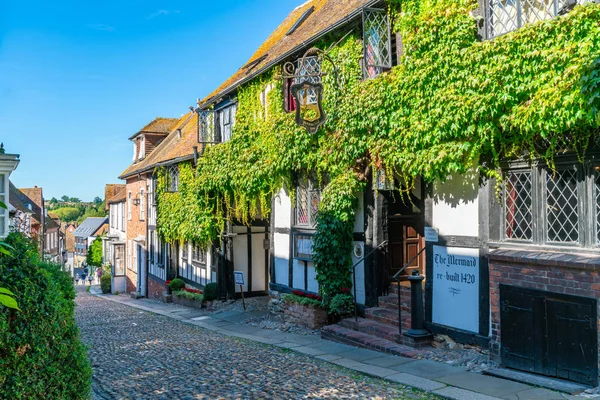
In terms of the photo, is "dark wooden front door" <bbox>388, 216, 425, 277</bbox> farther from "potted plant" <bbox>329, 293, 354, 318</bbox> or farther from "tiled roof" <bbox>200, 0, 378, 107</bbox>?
"tiled roof" <bbox>200, 0, 378, 107</bbox>

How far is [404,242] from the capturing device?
12.2 meters

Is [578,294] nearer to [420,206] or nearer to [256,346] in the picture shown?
[420,206]

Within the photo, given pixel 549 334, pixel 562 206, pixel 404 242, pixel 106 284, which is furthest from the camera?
pixel 106 284

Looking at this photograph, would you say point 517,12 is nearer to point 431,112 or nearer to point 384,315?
point 431,112

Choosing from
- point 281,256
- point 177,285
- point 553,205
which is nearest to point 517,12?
point 553,205

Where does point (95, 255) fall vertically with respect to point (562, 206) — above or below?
below

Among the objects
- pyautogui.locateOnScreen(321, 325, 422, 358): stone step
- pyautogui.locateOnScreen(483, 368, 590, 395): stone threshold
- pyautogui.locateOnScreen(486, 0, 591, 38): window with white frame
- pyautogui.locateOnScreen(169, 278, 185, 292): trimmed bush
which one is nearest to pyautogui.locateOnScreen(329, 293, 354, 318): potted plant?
pyautogui.locateOnScreen(321, 325, 422, 358): stone step

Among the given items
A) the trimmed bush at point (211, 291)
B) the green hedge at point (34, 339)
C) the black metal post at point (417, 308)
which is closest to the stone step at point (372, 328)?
the black metal post at point (417, 308)

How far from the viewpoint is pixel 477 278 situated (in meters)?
9.14

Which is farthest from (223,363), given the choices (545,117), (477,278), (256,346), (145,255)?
(145,255)

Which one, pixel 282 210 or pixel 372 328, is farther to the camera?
pixel 282 210

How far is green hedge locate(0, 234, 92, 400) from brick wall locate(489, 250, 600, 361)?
6.20 meters

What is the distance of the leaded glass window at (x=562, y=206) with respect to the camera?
305 inches

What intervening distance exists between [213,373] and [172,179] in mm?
15383
